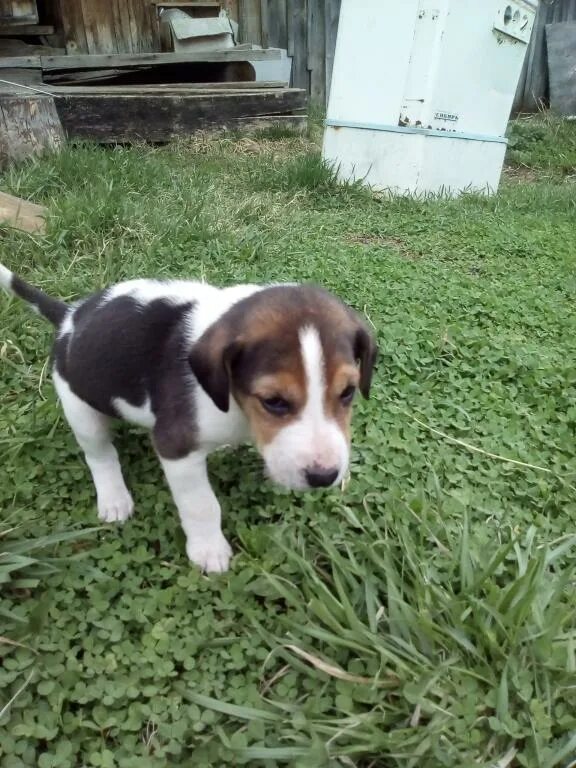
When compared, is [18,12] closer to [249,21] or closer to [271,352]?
[249,21]

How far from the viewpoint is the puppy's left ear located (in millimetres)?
2309

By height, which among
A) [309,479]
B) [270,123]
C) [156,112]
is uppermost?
[309,479]

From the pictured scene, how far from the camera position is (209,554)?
2.46 m

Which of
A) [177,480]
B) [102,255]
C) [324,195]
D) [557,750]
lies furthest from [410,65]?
[557,750]

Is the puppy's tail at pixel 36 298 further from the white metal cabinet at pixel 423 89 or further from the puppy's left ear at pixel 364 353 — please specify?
the white metal cabinet at pixel 423 89

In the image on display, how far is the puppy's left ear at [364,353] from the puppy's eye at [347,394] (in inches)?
6.6

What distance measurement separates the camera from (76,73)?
941cm

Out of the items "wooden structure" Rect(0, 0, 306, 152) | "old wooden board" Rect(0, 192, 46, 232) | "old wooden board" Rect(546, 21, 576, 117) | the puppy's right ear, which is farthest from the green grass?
"old wooden board" Rect(546, 21, 576, 117)

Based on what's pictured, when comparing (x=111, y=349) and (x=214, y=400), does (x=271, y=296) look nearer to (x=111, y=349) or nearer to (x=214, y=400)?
(x=214, y=400)

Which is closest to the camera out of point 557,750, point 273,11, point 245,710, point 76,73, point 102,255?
point 557,750

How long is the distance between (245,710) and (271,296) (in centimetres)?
130

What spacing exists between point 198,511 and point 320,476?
0.63 metres

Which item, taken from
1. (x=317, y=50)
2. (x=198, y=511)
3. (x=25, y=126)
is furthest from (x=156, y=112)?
(x=198, y=511)

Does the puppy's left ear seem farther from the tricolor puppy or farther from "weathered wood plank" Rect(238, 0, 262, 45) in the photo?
"weathered wood plank" Rect(238, 0, 262, 45)
